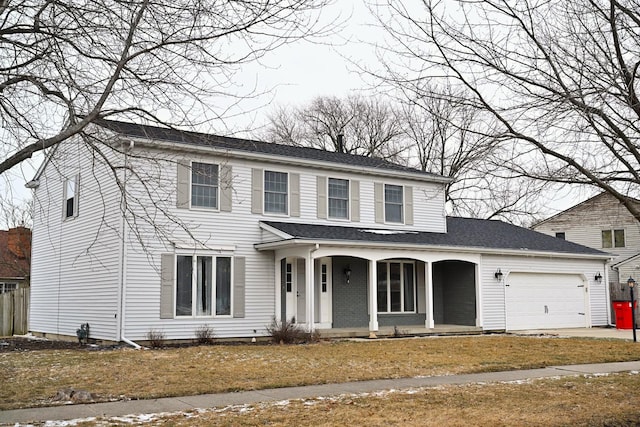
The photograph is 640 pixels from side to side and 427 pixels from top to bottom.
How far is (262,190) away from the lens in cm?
1925

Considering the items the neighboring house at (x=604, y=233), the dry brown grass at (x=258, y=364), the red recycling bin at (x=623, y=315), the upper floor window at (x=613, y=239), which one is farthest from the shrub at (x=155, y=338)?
the upper floor window at (x=613, y=239)

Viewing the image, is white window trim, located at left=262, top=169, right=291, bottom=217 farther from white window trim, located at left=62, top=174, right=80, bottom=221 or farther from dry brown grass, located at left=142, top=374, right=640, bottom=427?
dry brown grass, located at left=142, top=374, right=640, bottom=427

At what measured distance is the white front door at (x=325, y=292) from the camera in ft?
65.9

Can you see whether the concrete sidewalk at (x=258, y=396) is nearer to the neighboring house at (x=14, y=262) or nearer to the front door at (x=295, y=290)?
the front door at (x=295, y=290)

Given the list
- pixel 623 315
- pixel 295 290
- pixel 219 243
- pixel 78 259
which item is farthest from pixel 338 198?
pixel 623 315

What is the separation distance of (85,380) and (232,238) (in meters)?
8.14

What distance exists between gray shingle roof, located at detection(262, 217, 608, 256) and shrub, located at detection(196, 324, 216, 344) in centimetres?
333

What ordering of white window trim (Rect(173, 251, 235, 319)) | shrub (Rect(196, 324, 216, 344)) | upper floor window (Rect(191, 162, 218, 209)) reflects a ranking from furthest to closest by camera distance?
upper floor window (Rect(191, 162, 218, 209)) < white window trim (Rect(173, 251, 235, 319)) < shrub (Rect(196, 324, 216, 344))

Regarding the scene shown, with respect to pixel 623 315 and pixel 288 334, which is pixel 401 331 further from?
pixel 623 315

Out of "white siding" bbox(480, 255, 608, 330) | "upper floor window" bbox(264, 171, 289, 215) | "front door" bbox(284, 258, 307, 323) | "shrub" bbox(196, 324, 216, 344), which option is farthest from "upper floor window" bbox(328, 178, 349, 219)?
"shrub" bbox(196, 324, 216, 344)

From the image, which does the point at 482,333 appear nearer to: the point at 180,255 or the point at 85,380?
the point at 180,255

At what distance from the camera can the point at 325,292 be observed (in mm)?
20391

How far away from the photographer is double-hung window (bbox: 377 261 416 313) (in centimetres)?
2183

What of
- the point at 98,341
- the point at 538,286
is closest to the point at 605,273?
the point at 538,286
